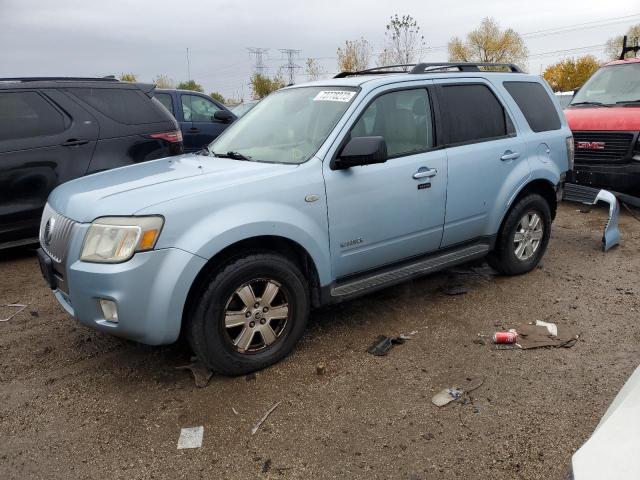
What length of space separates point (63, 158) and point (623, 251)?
6.05 meters

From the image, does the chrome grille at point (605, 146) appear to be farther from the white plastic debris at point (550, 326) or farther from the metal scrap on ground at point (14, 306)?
the metal scrap on ground at point (14, 306)

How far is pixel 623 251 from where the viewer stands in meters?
5.66

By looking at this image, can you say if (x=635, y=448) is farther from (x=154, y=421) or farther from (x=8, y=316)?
(x=8, y=316)

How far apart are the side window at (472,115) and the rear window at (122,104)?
3.58m

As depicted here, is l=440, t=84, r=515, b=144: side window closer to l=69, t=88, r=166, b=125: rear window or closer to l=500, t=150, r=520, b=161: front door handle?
l=500, t=150, r=520, b=161: front door handle

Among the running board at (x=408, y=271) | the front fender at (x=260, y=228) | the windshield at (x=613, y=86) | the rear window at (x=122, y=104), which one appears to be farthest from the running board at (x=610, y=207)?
the rear window at (x=122, y=104)

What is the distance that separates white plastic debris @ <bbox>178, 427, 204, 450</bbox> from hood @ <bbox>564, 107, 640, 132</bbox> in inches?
271

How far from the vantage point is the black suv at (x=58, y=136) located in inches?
206

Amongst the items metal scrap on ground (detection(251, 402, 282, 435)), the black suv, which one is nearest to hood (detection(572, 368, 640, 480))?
metal scrap on ground (detection(251, 402, 282, 435))

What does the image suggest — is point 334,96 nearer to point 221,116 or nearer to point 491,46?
point 221,116

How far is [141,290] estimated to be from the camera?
280 cm

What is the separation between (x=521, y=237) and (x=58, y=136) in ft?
15.6

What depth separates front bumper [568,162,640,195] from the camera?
6.97 metres

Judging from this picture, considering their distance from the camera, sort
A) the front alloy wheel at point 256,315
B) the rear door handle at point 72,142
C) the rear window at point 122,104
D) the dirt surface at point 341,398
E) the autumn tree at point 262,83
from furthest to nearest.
→ the autumn tree at point 262,83 → the rear window at point 122,104 → the rear door handle at point 72,142 → the front alloy wheel at point 256,315 → the dirt surface at point 341,398
